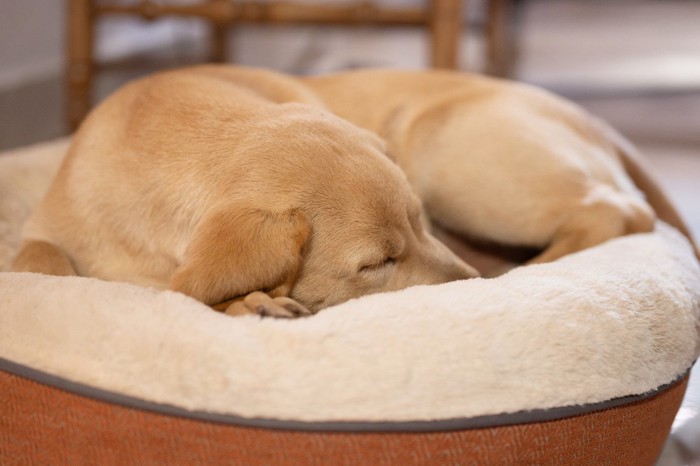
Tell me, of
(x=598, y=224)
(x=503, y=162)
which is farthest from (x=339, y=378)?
(x=503, y=162)

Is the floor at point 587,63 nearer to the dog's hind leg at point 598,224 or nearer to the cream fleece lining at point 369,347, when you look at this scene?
the dog's hind leg at point 598,224

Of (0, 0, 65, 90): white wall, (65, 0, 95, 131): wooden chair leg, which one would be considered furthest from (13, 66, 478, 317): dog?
(0, 0, 65, 90): white wall

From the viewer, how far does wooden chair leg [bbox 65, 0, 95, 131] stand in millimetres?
3871

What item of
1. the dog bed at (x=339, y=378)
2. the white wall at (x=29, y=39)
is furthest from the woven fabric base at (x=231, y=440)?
the white wall at (x=29, y=39)

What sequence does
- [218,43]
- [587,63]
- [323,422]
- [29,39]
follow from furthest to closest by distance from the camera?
[587,63] → [218,43] → [29,39] → [323,422]

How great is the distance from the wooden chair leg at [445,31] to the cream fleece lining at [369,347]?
99.3 inches

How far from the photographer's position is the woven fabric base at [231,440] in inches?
49.3

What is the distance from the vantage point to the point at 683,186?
166 inches

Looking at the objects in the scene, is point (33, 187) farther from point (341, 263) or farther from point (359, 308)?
point (359, 308)

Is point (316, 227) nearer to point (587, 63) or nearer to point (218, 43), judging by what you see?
point (218, 43)

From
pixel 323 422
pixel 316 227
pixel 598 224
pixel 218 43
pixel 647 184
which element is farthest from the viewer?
pixel 218 43

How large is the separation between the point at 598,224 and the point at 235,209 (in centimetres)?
106

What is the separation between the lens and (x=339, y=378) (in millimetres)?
1284

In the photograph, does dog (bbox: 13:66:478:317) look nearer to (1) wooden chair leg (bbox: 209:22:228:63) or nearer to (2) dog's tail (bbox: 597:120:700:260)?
(2) dog's tail (bbox: 597:120:700:260)
